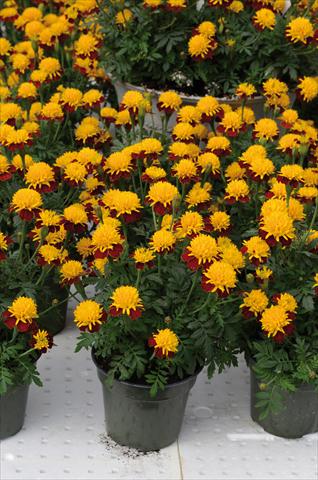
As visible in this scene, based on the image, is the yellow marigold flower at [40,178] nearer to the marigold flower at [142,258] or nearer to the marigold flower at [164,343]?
the marigold flower at [142,258]

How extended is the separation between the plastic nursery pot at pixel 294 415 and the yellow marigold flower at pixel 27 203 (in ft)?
2.47

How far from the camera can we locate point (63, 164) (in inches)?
98.0

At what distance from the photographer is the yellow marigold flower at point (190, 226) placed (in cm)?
213

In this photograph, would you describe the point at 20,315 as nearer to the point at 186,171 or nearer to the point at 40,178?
the point at 40,178

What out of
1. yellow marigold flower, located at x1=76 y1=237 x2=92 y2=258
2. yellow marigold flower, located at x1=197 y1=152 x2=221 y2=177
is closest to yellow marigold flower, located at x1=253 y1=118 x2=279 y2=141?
yellow marigold flower, located at x1=197 y1=152 x2=221 y2=177

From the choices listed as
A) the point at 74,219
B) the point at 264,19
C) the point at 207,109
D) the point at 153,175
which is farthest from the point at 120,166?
the point at 264,19

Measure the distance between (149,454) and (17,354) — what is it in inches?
18.2

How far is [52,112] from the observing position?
2.64m

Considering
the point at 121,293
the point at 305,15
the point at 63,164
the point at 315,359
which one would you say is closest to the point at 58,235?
the point at 63,164

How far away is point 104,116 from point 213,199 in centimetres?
47

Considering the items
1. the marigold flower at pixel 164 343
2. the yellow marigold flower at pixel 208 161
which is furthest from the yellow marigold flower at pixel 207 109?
the marigold flower at pixel 164 343

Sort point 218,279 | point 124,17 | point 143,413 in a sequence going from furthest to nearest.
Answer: point 124,17
point 143,413
point 218,279

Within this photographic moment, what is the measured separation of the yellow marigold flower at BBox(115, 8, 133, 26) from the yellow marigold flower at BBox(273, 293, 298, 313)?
56.4 inches

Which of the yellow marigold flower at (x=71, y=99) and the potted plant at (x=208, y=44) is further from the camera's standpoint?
the potted plant at (x=208, y=44)
